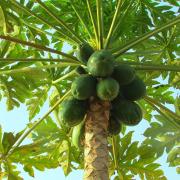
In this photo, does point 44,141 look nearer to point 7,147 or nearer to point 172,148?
point 7,147

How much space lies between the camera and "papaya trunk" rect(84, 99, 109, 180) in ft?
10.2

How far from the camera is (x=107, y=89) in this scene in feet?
10.7

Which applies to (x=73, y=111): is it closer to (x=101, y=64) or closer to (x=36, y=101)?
(x=101, y=64)

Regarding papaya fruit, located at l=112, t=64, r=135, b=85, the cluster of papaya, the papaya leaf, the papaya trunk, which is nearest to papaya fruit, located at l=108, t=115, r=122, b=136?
the cluster of papaya

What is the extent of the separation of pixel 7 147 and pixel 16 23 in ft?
4.71

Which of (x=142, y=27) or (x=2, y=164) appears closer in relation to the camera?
(x=2, y=164)

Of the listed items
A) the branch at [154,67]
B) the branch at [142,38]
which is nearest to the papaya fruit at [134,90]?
the branch at [154,67]

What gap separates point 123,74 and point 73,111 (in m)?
0.52

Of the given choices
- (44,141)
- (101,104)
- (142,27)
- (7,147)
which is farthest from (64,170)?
(142,27)

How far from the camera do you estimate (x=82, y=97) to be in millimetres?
3402

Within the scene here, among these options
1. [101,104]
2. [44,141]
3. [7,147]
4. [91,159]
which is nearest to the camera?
[91,159]

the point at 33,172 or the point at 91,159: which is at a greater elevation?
the point at 33,172

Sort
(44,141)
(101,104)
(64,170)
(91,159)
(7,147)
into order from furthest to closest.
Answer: (64,170) → (44,141) → (7,147) → (101,104) → (91,159)

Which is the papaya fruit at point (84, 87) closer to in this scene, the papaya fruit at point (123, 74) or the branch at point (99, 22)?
the papaya fruit at point (123, 74)
